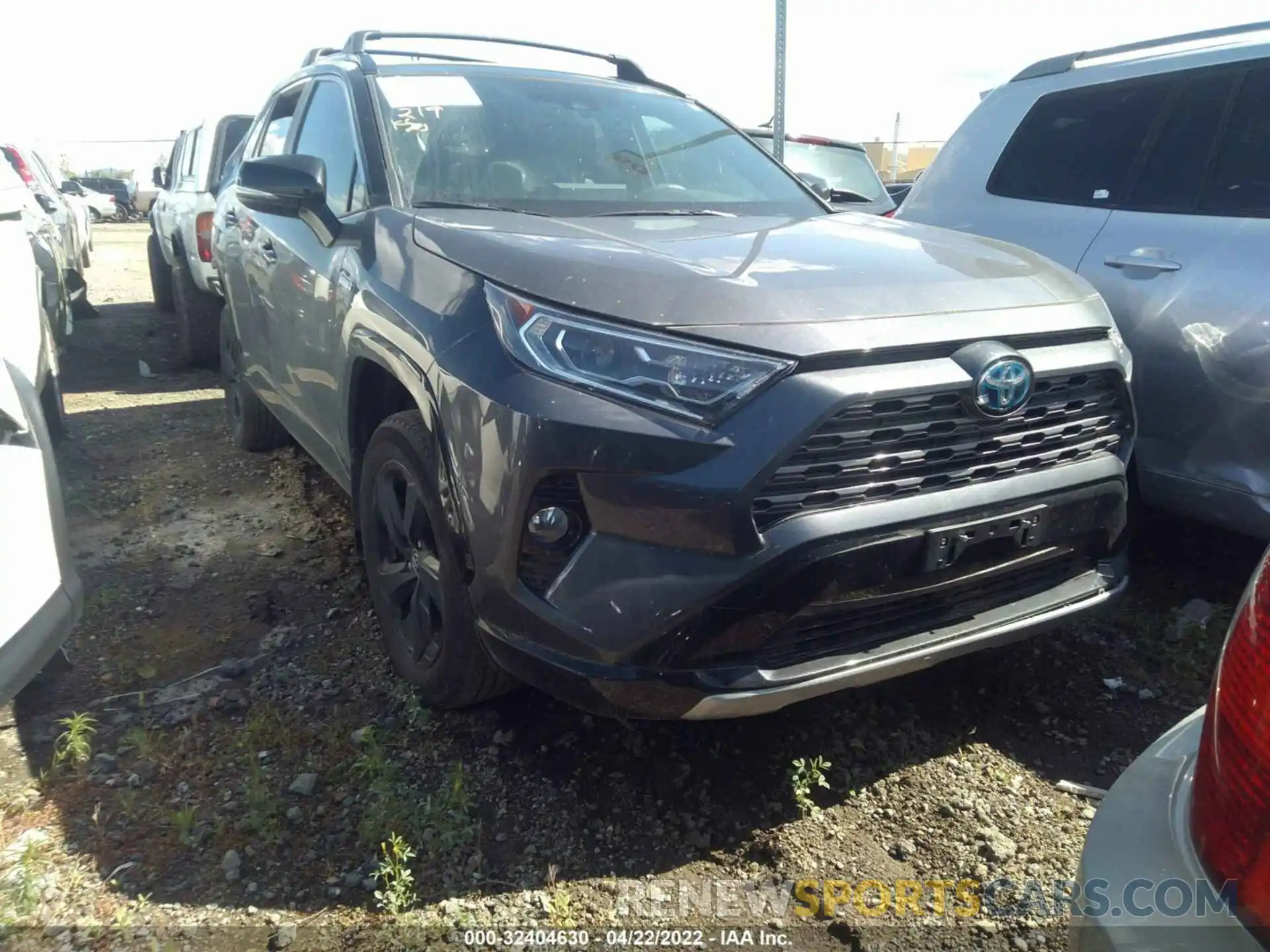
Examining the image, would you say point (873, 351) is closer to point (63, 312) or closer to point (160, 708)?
point (160, 708)

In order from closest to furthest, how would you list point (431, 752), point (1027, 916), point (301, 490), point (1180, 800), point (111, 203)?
point (1180, 800), point (1027, 916), point (431, 752), point (301, 490), point (111, 203)

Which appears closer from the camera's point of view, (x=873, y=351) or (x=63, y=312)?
(x=873, y=351)

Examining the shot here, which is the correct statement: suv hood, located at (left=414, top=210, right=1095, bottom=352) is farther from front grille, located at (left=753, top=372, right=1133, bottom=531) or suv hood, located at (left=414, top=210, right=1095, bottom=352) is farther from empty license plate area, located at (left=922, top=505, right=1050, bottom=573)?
empty license plate area, located at (left=922, top=505, right=1050, bottom=573)

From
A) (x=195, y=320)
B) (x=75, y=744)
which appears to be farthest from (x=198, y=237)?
(x=75, y=744)

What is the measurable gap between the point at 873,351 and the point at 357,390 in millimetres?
1532

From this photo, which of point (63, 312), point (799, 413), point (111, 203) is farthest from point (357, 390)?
point (111, 203)

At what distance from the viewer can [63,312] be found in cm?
673

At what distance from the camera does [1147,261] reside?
10.4 feet

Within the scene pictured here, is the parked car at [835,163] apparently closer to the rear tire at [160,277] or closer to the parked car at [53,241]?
the parked car at [53,241]

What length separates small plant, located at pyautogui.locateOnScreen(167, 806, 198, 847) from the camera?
221 cm

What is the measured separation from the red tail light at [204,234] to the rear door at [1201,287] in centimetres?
541

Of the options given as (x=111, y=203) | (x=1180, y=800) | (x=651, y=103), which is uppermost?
(x=651, y=103)

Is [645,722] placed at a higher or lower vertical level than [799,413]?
lower

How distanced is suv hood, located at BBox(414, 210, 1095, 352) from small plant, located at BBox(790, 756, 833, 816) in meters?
1.10
